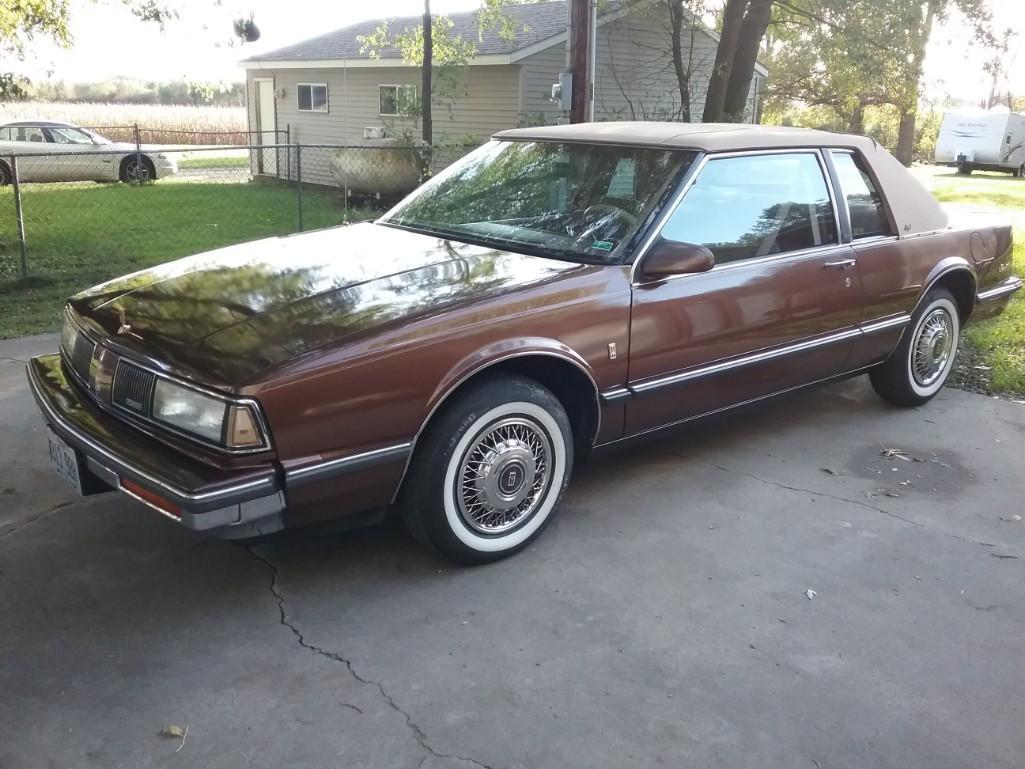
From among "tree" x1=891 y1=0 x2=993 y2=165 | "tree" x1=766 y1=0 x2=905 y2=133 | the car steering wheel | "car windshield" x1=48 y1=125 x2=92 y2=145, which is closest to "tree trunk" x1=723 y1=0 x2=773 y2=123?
"tree" x1=766 y1=0 x2=905 y2=133

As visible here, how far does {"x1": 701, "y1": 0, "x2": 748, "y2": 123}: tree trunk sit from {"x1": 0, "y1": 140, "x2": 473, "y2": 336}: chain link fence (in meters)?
3.94

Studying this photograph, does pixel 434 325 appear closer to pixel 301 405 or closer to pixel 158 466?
pixel 301 405

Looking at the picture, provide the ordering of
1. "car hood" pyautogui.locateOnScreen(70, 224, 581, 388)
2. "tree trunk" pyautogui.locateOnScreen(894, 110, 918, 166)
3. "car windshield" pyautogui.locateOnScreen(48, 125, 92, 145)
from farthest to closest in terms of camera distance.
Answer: "tree trunk" pyautogui.locateOnScreen(894, 110, 918, 166) → "car windshield" pyautogui.locateOnScreen(48, 125, 92, 145) → "car hood" pyautogui.locateOnScreen(70, 224, 581, 388)

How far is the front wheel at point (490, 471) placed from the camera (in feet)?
10.8

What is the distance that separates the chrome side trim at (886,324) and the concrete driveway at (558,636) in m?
0.95

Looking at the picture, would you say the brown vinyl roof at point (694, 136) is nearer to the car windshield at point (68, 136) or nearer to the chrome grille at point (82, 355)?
the chrome grille at point (82, 355)

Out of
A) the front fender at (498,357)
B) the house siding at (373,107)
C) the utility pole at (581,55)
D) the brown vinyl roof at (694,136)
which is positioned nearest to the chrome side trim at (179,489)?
the front fender at (498,357)

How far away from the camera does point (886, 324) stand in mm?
5086

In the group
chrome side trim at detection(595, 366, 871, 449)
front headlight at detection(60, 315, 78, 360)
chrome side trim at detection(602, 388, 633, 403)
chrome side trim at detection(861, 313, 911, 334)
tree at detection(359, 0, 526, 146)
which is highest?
tree at detection(359, 0, 526, 146)

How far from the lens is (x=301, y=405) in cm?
293

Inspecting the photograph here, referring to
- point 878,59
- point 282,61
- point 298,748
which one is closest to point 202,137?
point 282,61

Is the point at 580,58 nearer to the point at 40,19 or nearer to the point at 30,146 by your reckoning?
the point at 40,19

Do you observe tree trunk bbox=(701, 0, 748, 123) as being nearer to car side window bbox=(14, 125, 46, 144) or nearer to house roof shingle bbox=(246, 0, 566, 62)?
house roof shingle bbox=(246, 0, 566, 62)

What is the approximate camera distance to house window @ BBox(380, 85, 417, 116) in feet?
60.0
